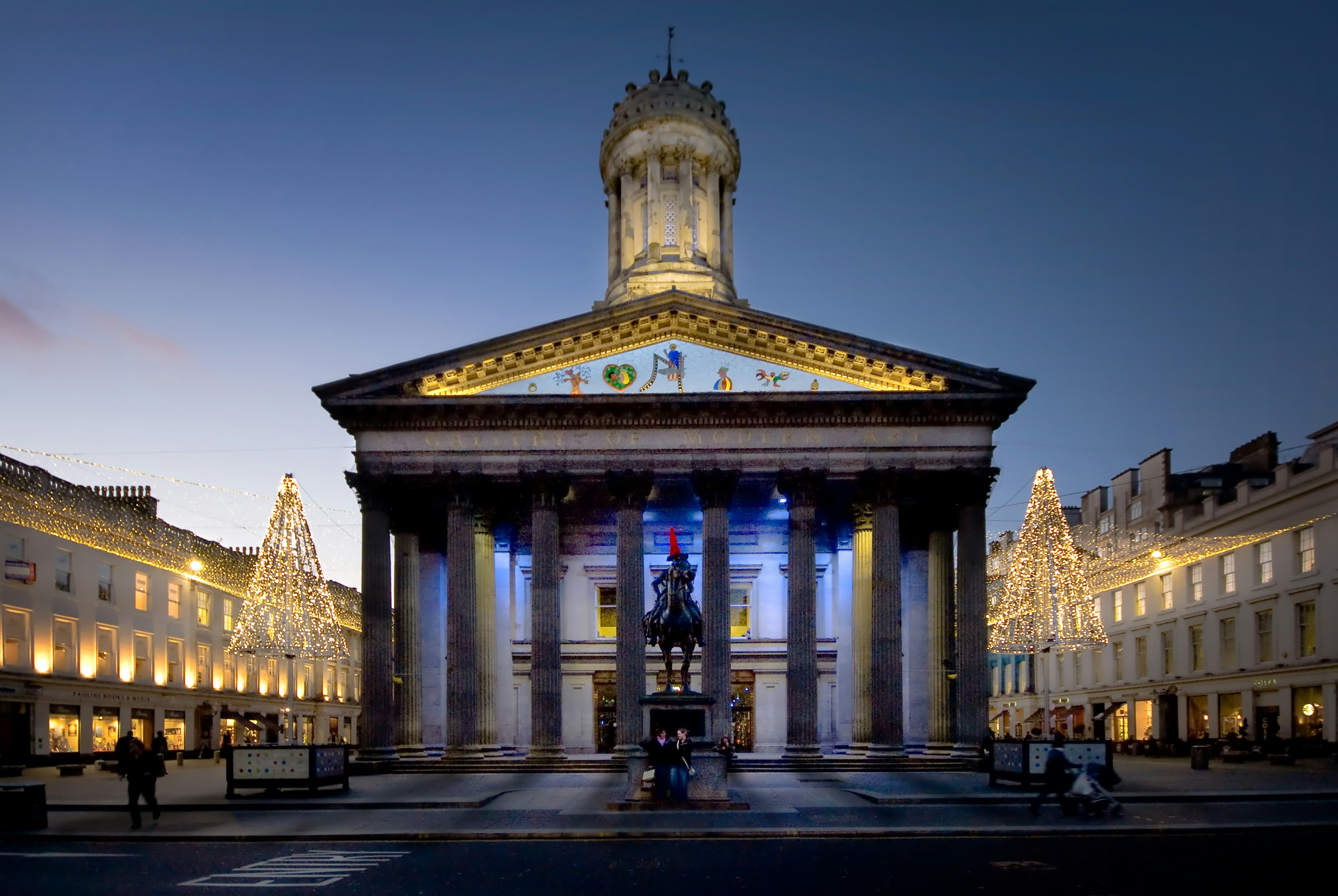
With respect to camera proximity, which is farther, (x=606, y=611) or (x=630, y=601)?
(x=606, y=611)

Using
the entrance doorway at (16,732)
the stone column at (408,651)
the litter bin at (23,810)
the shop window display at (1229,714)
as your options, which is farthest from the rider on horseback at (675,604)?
the shop window display at (1229,714)

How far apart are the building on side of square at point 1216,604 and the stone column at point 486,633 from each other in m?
19.5

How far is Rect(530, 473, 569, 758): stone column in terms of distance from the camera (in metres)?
40.0

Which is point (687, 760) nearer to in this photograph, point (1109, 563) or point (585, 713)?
point (585, 713)

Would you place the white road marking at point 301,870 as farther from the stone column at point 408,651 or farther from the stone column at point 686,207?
the stone column at point 686,207

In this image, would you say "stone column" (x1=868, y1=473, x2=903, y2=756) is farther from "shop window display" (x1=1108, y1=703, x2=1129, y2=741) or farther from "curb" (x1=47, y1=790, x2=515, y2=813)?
"shop window display" (x1=1108, y1=703, x2=1129, y2=741)

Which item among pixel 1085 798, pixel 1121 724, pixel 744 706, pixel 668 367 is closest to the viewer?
pixel 1085 798

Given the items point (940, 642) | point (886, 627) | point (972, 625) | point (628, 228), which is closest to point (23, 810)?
point (886, 627)

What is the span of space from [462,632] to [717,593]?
28.1 ft

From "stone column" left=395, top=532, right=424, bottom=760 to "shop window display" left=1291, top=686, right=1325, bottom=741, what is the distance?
32.4 metres

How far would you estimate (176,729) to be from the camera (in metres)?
58.0

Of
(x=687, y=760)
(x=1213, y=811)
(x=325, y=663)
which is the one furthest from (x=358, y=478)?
(x=325, y=663)

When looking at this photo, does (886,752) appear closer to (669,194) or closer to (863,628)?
(863,628)

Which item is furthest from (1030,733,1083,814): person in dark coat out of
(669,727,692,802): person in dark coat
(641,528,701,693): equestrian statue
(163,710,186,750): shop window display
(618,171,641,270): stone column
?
(163,710,186,750): shop window display
